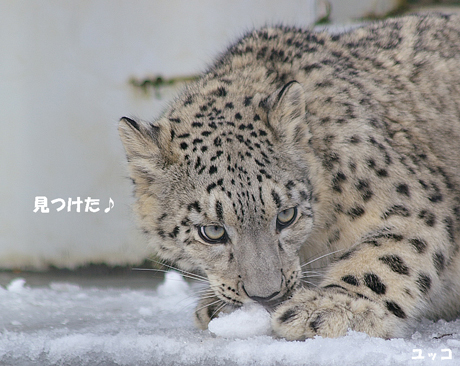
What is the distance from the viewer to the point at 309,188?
3545mm

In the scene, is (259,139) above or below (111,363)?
above

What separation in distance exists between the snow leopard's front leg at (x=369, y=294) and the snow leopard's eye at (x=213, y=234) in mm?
482

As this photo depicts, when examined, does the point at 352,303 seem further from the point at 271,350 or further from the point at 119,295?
the point at 119,295

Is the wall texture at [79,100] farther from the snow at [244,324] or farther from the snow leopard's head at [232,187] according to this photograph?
the snow at [244,324]

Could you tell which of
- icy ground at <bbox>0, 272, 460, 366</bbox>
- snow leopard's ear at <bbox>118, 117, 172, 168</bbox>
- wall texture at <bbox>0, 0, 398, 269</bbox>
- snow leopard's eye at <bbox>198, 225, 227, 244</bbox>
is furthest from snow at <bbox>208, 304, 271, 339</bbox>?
wall texture at <bbox>0, 0, 398, 269</bbox>

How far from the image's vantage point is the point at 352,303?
126 inches

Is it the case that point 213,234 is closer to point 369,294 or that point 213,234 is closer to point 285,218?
point 285,218

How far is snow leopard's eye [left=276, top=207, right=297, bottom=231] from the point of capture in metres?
3.35

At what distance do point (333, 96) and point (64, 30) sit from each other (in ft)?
13.5

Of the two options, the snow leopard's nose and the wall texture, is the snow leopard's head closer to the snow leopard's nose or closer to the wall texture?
the snow leopard's nose

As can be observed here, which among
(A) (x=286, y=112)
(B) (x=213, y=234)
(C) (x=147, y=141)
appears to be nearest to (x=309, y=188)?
(A) (x=286, y=112)

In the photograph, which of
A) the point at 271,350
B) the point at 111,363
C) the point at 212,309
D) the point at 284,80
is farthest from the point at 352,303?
the point at 284,80

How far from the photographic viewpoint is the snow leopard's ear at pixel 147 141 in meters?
3.54

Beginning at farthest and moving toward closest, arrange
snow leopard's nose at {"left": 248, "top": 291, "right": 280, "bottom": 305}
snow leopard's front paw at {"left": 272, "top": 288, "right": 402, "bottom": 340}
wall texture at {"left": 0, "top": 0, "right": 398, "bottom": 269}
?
wall texture at {"left": 0, "top": 0, "right": 398, "bottom": 269}
snow leopard's nose at {"left": 248, "top": 291, "right": 280, "bottom": 305}
snow leopard's front paw at {"left": 272, "top": 288, "right": 402, "bottom": 340}
